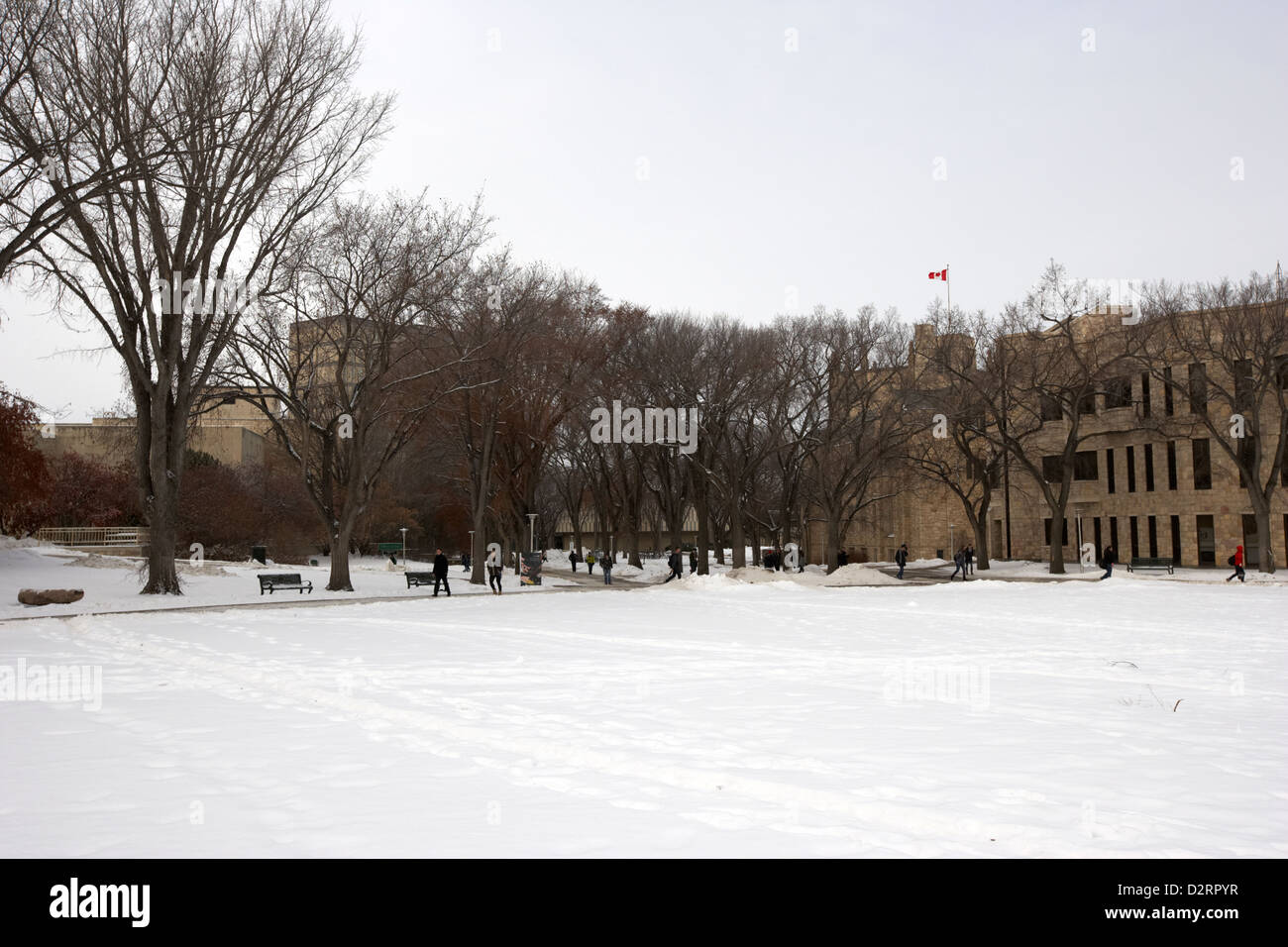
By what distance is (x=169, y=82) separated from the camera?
2453cm

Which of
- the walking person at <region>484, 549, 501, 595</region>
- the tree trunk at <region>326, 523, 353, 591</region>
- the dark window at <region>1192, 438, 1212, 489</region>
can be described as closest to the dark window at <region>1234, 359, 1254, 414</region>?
the dark window at <region>1192, 438, 1212, 489</region>

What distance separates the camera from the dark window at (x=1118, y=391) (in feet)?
159

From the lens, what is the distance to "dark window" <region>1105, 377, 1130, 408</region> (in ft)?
159

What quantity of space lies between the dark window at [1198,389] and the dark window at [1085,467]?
44.0ft

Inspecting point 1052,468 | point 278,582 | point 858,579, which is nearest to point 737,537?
point 858,579

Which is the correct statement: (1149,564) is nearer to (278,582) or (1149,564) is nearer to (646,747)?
(278,582)

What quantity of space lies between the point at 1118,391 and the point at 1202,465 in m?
5.61

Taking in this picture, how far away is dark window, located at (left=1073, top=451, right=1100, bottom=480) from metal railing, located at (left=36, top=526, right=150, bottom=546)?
163 ft

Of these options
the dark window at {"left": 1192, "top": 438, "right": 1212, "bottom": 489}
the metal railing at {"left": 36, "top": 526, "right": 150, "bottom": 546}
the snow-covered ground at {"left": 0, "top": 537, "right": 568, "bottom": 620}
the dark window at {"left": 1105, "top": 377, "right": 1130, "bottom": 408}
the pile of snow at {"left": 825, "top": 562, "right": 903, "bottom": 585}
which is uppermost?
the dark window at {"left": 1105, "top": 377, "right": 1130, "bottom": 408}

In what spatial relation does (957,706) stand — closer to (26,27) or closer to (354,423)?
(26,27)

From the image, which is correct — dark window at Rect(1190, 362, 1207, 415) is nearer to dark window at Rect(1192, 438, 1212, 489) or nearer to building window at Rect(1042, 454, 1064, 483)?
dark window at Rect(1192, 438, 1212, 489)

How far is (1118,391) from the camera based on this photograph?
50.8 meters

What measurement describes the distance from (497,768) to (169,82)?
23.0 m
